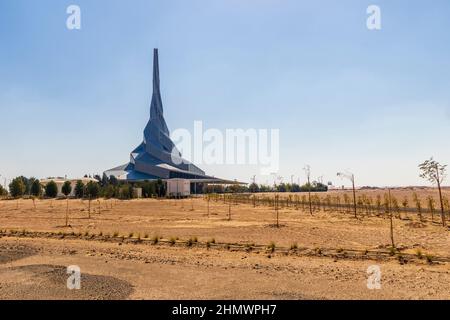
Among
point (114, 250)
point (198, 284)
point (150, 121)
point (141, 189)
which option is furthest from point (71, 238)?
point (150, 121)

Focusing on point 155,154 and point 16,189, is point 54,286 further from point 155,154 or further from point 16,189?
point 155,154

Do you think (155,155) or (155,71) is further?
(155,155)

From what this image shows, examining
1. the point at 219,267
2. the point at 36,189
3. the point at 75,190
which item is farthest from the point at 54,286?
the point at 36,189

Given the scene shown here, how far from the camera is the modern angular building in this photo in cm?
14588

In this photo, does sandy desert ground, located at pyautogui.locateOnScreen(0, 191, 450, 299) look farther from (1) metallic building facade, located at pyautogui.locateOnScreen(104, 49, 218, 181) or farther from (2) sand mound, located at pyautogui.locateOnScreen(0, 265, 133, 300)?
(1) metallic building facade, located at pyautogui.locateOnScreen(104, 49, 218, 181)

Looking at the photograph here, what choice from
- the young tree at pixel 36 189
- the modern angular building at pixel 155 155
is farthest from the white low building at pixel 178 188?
the modern angular building at pixel 155 155

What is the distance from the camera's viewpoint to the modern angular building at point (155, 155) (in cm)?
14588

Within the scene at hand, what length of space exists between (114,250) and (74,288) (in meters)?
6.79

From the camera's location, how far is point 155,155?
501 feet

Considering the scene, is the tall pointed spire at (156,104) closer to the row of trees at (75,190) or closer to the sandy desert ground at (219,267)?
the row of trees at (75,190)

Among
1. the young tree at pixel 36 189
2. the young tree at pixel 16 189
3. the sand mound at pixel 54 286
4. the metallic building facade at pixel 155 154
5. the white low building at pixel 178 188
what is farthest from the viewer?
the metallic building facade at pixel 155 154

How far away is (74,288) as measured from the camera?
10.8 meters

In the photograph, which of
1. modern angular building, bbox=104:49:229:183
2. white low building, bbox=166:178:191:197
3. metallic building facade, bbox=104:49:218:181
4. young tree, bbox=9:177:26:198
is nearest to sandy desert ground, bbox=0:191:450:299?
young tree, bbox=9:177:26:198
